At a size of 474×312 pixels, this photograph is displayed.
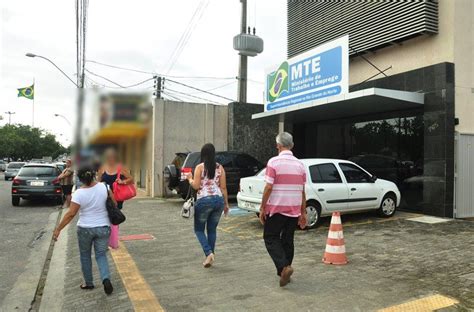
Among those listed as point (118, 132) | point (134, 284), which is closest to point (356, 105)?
point (134, 284)

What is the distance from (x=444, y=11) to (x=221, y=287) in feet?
29.7

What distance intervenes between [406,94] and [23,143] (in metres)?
68.9

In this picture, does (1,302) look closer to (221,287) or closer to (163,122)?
(221,287)

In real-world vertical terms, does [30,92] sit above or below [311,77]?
below

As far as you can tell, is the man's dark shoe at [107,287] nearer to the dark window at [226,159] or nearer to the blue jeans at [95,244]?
the blue jeans at [95,244]

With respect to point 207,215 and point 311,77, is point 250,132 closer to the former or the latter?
point 311,77

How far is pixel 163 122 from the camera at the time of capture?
17.1 metres

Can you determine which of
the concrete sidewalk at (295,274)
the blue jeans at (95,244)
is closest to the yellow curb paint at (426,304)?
the concrete sidewalk at (295,274)

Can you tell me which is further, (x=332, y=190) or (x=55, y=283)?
(x=332, y=190)

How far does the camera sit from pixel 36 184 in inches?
591

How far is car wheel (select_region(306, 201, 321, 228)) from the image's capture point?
900 cm

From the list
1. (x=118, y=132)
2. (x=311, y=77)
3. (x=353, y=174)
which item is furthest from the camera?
(x=311, y=77)

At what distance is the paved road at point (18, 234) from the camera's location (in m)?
6.34

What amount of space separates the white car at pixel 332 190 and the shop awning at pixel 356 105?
71.0 inches
